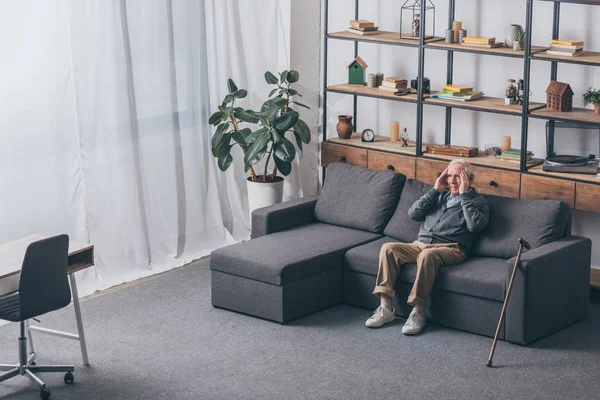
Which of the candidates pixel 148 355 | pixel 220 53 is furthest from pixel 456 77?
pixel 148 355

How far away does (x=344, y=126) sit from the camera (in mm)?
7156

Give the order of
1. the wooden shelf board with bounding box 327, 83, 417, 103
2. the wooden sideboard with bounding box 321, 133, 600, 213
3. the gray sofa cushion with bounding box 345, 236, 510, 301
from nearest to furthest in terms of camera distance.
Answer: the gray sofa cushion with bounding box 345, 236, 510, 301 < the wooden sideboard with bounding box 321, 133, 600, 213 < the wooden shelf board with bounding box 327, 83, 417, 103

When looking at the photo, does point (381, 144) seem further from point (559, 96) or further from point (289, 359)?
point (289, 359)

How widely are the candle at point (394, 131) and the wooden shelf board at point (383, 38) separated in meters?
0.64

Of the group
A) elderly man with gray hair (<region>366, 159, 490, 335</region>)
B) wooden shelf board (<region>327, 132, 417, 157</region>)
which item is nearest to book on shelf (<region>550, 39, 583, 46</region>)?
elderly man with gray hair (<region>366, 159, 490, 335</region>)

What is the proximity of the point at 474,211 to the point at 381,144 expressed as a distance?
1.52m

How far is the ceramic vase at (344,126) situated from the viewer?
23.5 feet

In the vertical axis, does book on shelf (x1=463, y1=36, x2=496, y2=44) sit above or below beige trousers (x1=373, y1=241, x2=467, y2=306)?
above

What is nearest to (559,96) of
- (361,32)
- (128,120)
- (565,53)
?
(565,53)

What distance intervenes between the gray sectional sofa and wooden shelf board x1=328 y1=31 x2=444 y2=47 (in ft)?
3.11

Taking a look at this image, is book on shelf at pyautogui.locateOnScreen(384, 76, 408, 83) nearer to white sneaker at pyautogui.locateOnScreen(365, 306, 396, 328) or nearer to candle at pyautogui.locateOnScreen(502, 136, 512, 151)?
candle at pyautogui.locateOnScreen(502, 136, 512, 151)

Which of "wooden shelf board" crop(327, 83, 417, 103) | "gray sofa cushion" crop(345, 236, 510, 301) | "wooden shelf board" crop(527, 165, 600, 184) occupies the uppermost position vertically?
"wooden shelf board" crop(327, 83, 417, 103)

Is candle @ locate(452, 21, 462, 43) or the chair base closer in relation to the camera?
the chair base

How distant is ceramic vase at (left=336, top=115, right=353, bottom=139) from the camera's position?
23.5 feet
